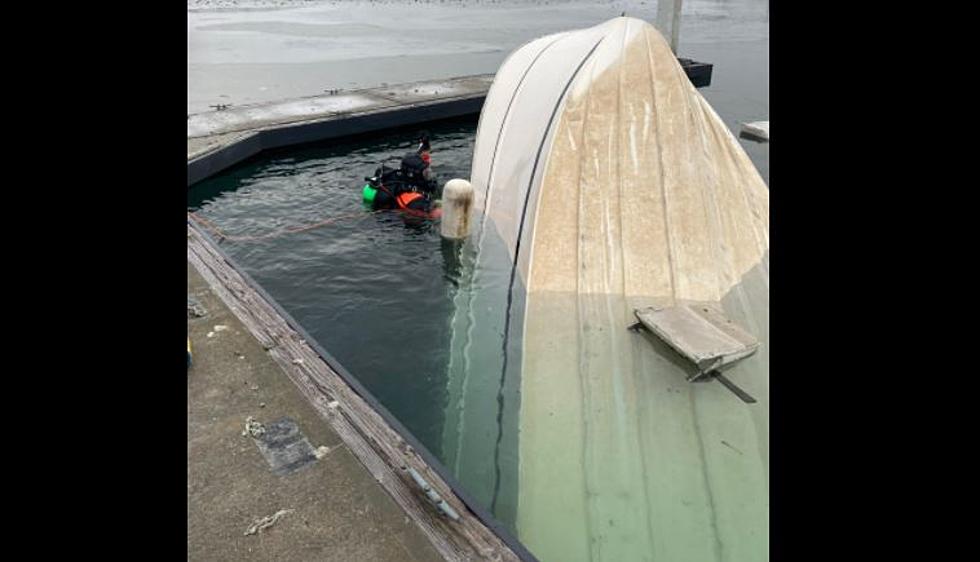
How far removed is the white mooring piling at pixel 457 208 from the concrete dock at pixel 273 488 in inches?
248

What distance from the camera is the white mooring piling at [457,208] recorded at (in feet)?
39.6

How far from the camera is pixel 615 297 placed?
28.4 feet

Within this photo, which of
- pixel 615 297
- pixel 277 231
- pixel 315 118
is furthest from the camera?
pixel 315 118

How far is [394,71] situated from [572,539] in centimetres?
3190

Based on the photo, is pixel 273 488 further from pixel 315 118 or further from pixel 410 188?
pixel 315 118

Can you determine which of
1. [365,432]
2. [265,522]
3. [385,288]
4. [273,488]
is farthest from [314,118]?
[265,522]

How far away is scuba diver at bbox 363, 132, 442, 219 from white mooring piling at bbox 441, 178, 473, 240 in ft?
5.53

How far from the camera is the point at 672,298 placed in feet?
28.3

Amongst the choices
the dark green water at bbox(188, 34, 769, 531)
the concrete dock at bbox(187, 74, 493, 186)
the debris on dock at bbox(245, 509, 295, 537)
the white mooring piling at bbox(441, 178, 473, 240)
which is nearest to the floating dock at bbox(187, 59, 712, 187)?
the concrete dock at bbox(187, 74, 493, 186)

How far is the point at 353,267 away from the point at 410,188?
9.51 ft

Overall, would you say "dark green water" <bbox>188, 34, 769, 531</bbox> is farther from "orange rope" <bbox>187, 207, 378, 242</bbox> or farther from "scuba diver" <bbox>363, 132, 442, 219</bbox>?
"scuba diver" <bbox>363, 132, 442, 219</bbox>
